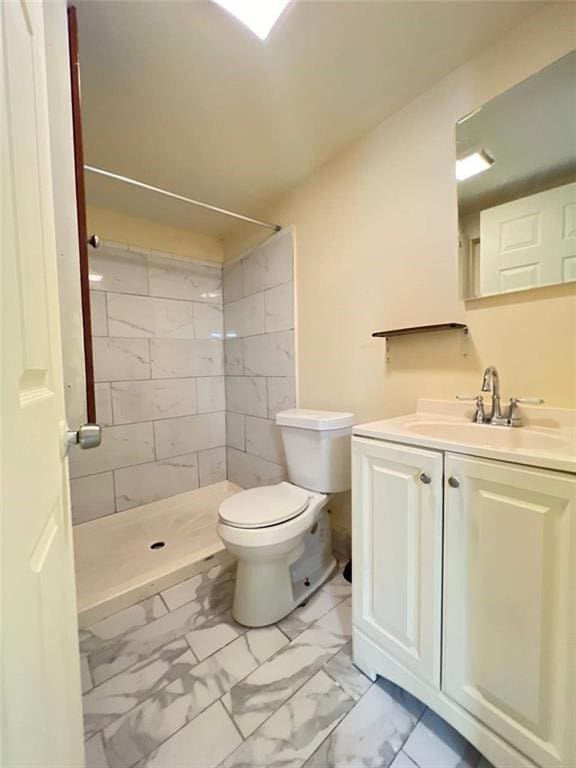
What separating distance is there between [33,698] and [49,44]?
4.09 feet

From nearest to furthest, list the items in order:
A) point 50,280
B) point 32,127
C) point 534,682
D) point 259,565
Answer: point 32,127 < point 50,280 < point 534,682 < point 259,565

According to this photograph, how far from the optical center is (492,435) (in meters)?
1.07

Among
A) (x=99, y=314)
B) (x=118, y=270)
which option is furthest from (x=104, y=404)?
(x=118, y=270)

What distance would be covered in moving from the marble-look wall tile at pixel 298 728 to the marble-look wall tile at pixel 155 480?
165cm

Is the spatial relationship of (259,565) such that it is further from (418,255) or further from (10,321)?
(418,255)

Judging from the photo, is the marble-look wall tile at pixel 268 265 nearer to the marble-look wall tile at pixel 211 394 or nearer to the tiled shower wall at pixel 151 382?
the tiled shower wall at pixel 151 382

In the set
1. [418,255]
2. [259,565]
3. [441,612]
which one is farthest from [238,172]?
[441,612]

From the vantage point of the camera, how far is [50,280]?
0.59 meters

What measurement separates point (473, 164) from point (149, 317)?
205 centimetres

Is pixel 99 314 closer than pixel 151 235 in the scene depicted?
Yes

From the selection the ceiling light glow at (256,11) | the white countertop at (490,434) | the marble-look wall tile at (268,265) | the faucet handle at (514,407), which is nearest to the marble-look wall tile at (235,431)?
the marble-look wall tile at (268,265)

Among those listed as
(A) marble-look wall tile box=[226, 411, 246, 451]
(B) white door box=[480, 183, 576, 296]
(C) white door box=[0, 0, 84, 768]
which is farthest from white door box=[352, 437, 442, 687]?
(A) marble-look wall tile box=[226, 411, 246, 451]

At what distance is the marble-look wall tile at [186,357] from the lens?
2354mm

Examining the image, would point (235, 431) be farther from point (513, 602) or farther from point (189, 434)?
point (513, 602)
